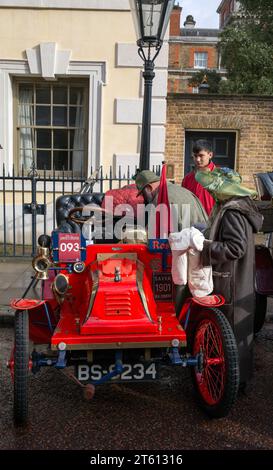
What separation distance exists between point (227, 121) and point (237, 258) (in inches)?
314

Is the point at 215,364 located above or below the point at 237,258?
→ below

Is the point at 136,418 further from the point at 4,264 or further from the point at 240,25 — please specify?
the point at 240,25

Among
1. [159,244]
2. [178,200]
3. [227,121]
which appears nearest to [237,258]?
[159,244]

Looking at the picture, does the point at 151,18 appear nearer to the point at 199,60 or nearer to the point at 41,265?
the point at 41,265

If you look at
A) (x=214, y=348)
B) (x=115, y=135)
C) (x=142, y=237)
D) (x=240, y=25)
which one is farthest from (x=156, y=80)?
(x=240, y=25)

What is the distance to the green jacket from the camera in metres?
3.64

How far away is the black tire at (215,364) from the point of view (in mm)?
3035

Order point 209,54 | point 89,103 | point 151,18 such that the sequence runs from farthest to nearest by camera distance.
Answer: point 209,54 → point 89,103 → point 151,18

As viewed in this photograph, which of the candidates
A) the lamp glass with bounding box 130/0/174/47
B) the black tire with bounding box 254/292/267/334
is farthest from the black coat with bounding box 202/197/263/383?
the lamp glass with bounding box 130/0/174/47

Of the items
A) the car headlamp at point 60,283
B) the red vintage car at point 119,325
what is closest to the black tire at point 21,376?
the red vintage car at point 119,325

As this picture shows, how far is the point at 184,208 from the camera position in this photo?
3.68 meters

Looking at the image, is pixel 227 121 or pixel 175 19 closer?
pixel 227 121

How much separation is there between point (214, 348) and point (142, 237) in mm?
995

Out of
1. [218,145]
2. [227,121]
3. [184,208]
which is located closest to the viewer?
[184,208]
